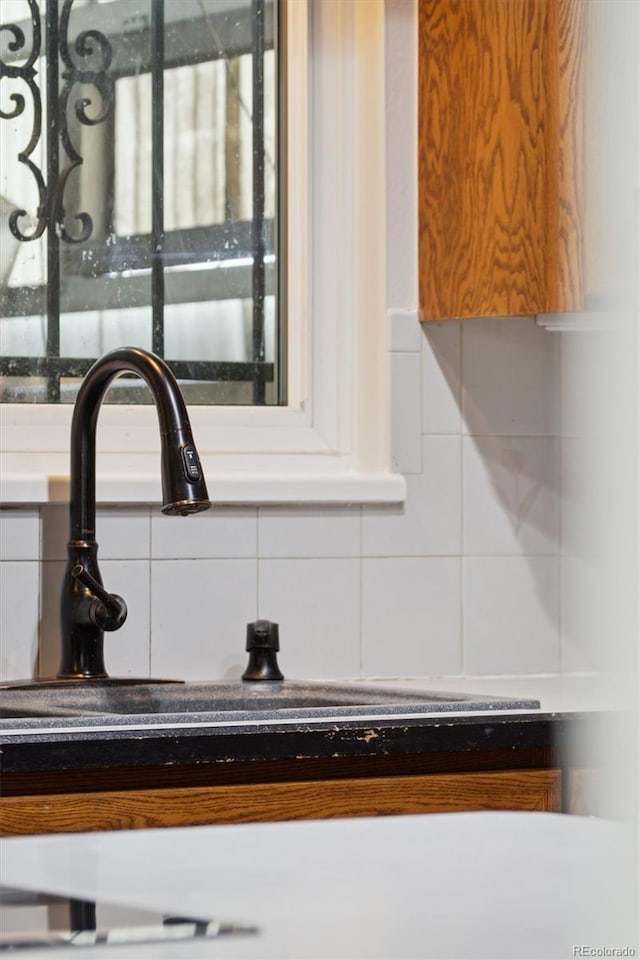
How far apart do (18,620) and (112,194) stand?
627mm

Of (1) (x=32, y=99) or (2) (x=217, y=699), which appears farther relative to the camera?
(1) (x=32, y=99)

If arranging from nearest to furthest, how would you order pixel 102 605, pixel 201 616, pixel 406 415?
pixel 102 605
pixel 201 616
pixel 406 415

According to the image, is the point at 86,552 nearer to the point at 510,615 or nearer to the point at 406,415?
the point at 406,415

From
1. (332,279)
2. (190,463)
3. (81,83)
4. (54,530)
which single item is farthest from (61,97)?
(190,463)

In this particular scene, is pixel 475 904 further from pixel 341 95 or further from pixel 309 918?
pixel 341 95

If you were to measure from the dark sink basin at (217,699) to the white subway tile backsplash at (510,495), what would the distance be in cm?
39

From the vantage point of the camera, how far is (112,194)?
197 centimetres

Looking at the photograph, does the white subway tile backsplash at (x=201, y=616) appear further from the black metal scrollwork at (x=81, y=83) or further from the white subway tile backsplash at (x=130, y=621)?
the black metal scrollwork at (x=81, y=83)

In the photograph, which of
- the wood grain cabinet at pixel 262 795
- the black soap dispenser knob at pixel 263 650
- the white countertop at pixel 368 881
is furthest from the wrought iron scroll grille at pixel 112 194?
the white countertop at pixel 368 881

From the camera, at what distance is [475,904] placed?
0.86 feet

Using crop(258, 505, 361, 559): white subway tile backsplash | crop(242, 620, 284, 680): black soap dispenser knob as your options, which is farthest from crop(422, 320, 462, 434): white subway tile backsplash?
crop(242, 620, 284, 680): black soap dispenser knob

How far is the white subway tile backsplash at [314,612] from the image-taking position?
6.34 feet

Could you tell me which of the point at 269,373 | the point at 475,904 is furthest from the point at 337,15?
the point at 475,904

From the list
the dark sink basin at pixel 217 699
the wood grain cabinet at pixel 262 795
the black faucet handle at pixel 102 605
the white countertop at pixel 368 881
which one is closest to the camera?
the white countertop at pixel 368 881
